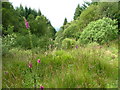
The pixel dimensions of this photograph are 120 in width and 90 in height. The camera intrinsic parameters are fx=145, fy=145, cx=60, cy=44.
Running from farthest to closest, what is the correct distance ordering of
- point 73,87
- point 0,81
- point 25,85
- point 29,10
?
1. point 29,10
2. point 0,81
3. point 25,85
4. point 73,87

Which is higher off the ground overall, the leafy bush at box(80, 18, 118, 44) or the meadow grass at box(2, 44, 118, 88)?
the leafy bush at box(80, 18, 118, 44)

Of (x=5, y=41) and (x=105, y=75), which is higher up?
(x=5, y=41)

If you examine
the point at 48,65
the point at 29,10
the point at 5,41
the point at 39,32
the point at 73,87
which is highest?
the point at 29,10

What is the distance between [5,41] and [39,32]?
20.4m

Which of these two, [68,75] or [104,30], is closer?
[68,75]

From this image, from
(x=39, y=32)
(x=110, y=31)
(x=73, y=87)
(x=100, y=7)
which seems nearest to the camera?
(x=73, y=87)

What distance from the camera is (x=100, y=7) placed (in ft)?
47.6

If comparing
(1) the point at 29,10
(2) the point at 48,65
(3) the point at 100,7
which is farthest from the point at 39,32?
(2) the point at 48,65

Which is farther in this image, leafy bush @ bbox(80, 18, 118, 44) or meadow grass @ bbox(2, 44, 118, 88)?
leafy bush @ bbox(80, 18, 118, 44)

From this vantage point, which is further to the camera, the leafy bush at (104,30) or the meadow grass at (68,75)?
the leafy bush at (104,30)

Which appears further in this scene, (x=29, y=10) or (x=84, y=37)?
(x=29, y=10)

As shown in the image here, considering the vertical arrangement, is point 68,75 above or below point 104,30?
below

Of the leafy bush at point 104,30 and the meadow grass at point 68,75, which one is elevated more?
the leafy bush at point 104,30

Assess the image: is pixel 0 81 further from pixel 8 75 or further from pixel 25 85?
pixel 25 85
